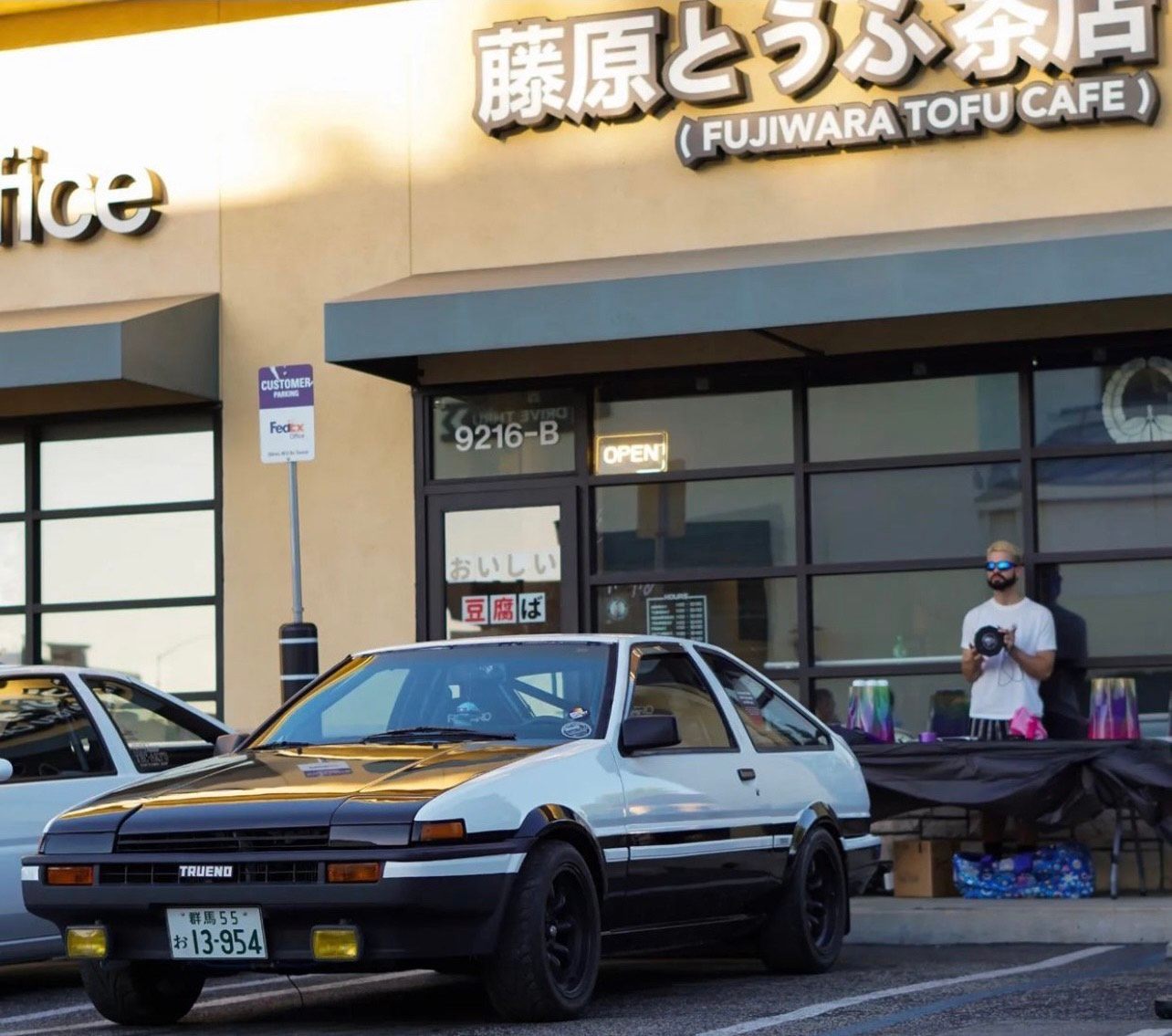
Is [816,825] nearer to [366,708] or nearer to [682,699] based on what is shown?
[682,699]

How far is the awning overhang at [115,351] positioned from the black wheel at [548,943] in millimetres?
7907

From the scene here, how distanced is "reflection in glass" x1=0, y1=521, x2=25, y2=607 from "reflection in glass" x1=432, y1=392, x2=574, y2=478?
3.41 metres

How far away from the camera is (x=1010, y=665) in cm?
1299

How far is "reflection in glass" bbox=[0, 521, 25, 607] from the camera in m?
16.3

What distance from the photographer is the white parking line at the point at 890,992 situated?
7.25 m

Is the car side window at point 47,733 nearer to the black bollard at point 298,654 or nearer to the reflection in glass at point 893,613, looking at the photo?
the black bollard at point 298,654

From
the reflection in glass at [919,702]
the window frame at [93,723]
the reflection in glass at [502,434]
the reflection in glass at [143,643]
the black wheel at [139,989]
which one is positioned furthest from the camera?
the reflection in glass at [143,643]

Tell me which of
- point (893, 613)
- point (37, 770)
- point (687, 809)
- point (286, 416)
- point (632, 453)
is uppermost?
point (286, 416)

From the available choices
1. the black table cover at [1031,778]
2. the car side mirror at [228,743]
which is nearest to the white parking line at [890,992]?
the black table cover at [1031,778]

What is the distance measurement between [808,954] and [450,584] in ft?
21.3

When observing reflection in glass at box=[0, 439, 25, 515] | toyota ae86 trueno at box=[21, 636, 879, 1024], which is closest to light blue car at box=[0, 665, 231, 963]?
toyota ae86 trueno at box=[21, 636, 879, 1024]

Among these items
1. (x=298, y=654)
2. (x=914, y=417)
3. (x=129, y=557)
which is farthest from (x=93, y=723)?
(x=129, y=557)

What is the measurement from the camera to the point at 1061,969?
9.47m

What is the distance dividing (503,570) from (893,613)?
2695 mm
